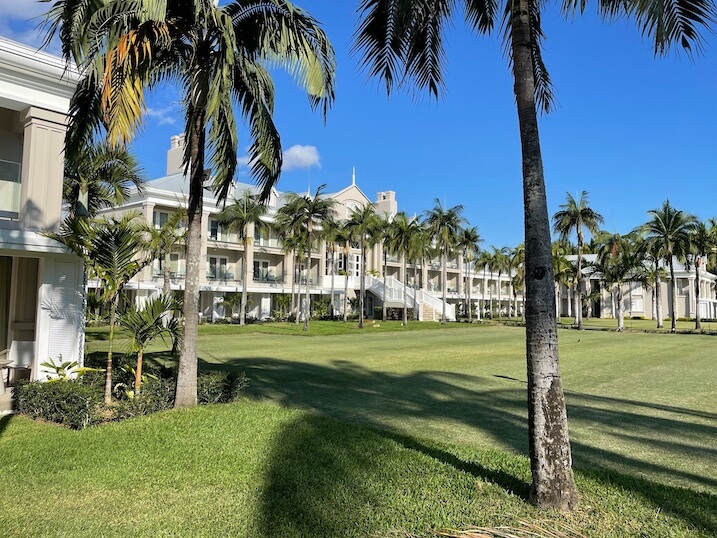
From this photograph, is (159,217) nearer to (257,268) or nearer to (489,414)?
(257,268)

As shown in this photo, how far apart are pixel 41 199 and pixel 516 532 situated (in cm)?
1065

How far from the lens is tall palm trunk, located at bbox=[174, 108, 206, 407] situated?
8.73 meters

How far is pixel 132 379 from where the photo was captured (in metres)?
9.77

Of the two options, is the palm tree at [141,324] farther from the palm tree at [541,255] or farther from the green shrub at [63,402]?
the palm tree at [541,255]

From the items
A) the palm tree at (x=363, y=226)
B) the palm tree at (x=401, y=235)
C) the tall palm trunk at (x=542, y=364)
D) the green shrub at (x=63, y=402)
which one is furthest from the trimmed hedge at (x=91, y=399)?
the palm tree at (x=401, y=235)

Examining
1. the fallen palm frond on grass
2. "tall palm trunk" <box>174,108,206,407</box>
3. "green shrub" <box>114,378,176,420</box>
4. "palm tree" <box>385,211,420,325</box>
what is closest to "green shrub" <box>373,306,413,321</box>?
"palm tree" <box>385,211,420,325</box>

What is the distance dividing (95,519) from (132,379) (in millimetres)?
5528

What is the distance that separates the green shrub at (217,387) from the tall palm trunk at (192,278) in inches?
19.5

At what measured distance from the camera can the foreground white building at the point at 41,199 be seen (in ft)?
→ 33.0

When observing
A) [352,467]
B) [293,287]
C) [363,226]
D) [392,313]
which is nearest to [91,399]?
[352,467]

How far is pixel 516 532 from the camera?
4.20 meters

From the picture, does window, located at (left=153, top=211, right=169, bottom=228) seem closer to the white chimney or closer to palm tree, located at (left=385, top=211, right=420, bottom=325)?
the white chimney

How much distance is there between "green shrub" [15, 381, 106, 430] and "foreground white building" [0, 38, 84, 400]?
167cm

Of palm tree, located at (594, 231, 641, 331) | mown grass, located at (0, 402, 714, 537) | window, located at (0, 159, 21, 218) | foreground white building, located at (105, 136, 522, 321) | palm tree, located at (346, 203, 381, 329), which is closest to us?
mown grass, located at (0, 402, 714, 537)
